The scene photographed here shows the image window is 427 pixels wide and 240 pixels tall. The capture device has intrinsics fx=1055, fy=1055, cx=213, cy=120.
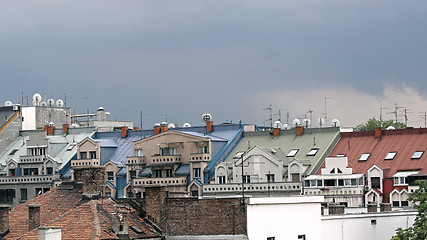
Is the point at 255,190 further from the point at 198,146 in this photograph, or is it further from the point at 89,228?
the point at 89,228

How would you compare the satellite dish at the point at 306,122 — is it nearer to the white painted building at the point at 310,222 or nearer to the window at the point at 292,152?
the window at the point at 292,152

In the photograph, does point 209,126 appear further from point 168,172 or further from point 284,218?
point 284,218

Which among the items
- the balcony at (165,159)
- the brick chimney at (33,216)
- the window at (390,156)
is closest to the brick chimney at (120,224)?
the brick chimney at (33,216)

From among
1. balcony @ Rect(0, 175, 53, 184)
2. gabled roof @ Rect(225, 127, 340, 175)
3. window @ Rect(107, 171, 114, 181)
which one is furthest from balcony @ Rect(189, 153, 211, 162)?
balcony @ Rect(0, 175, 53, 184)

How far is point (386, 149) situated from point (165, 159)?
23.6 metres

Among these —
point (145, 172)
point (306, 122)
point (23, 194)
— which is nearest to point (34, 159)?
point (23, 194)

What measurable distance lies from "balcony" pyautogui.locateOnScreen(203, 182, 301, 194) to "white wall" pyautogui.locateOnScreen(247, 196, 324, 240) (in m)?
29.7

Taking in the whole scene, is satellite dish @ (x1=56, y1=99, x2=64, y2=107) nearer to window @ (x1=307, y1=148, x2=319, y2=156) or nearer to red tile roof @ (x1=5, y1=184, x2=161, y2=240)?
window @ (x1=307, y1=148, x2=319, y2=156)

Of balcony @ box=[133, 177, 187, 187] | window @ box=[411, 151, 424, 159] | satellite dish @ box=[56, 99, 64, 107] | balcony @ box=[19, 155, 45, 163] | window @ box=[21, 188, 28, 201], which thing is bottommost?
window @ box=[21, 188, 28, 201]

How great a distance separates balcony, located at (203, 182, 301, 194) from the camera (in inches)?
3850

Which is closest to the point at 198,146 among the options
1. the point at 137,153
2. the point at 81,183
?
the point at 137,153

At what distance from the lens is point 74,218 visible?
191 ft

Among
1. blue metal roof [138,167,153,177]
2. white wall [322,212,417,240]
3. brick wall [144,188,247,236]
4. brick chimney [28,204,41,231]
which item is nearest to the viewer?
brick wall [144,188,247,236]

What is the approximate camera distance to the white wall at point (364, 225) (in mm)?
70787
